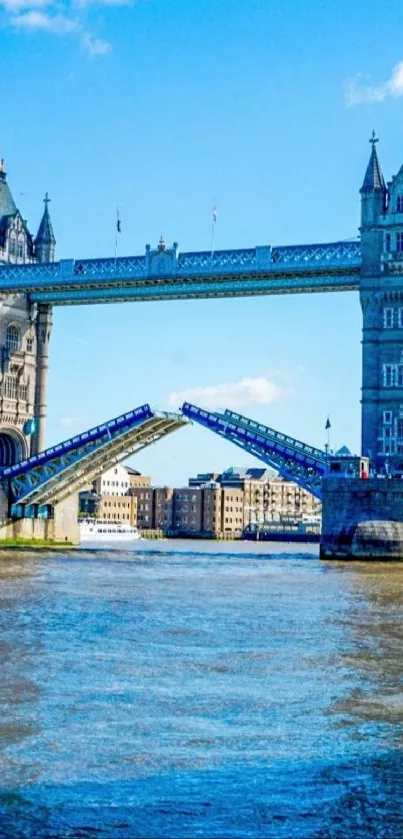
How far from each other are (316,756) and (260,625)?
40.2 feet

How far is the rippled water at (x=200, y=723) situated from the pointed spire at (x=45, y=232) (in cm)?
4994

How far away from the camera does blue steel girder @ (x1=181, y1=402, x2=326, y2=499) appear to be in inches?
2260

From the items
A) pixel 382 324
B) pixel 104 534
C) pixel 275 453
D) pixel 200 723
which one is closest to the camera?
pixel 200 723

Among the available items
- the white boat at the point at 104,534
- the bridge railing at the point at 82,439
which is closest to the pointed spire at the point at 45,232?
the bridge railing at the point at 82,439

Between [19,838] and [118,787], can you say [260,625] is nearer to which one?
[118,787]

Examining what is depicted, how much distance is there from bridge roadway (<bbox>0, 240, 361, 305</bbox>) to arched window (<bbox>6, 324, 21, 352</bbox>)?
2.15 m

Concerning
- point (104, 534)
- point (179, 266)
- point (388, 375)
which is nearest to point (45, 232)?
point (179, 266)

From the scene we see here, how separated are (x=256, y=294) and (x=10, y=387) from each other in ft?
52.5

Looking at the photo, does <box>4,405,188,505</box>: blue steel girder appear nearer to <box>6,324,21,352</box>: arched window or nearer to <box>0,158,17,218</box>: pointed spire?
<box>6,324,21,352</box>: arched window

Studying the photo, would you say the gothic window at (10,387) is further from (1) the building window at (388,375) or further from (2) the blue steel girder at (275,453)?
(1) the building window at (388,375)

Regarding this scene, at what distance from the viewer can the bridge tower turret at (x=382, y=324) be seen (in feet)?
186

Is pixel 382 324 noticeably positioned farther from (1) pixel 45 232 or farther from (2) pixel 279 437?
(1) pixel 45 232

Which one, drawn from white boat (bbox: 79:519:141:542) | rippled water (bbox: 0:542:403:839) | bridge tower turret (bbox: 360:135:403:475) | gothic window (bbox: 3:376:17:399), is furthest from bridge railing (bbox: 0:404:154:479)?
white boat (bbox: 79:519:141:542)

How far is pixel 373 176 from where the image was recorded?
5888cm
